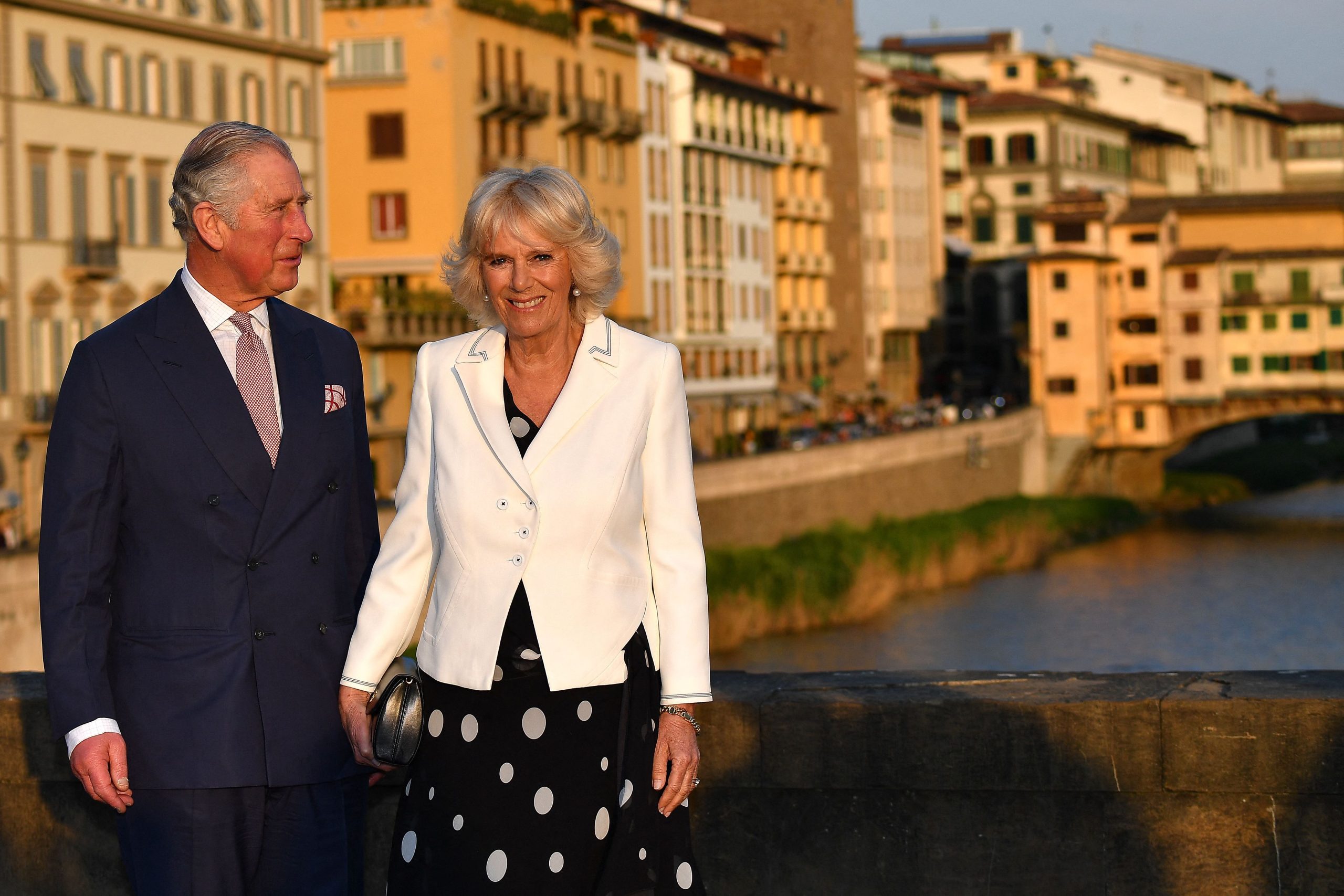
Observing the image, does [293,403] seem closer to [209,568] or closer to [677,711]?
[209,568]

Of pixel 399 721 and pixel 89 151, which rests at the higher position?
pixel 89 151

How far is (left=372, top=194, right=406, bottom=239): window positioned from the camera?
44062 mm

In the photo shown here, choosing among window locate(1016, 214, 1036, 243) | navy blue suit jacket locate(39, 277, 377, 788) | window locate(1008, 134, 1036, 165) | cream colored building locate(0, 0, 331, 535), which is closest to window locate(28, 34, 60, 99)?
cream colored building locate(0, 0, 331, 535)

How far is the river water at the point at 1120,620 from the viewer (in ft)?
107

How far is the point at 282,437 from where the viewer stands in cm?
359

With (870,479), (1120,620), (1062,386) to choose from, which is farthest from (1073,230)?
(1120,620)

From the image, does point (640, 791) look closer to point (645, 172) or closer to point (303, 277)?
point (303, 277)

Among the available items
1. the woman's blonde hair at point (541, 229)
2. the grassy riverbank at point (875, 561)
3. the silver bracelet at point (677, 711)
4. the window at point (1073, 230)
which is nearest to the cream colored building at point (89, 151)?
the grassy riverbank at point (875, 561)

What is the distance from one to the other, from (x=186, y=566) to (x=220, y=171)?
690mm

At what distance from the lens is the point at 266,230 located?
3582 mm

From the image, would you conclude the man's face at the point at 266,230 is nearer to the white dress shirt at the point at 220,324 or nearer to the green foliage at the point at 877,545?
the white dress shirt at the point at 220,324

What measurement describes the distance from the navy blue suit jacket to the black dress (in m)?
0.29

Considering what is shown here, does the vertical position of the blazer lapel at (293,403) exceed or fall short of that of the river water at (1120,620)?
it exceeds it

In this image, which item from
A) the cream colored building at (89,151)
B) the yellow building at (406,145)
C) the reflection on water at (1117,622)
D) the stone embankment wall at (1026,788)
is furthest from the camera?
the yellow building at (406,145)
